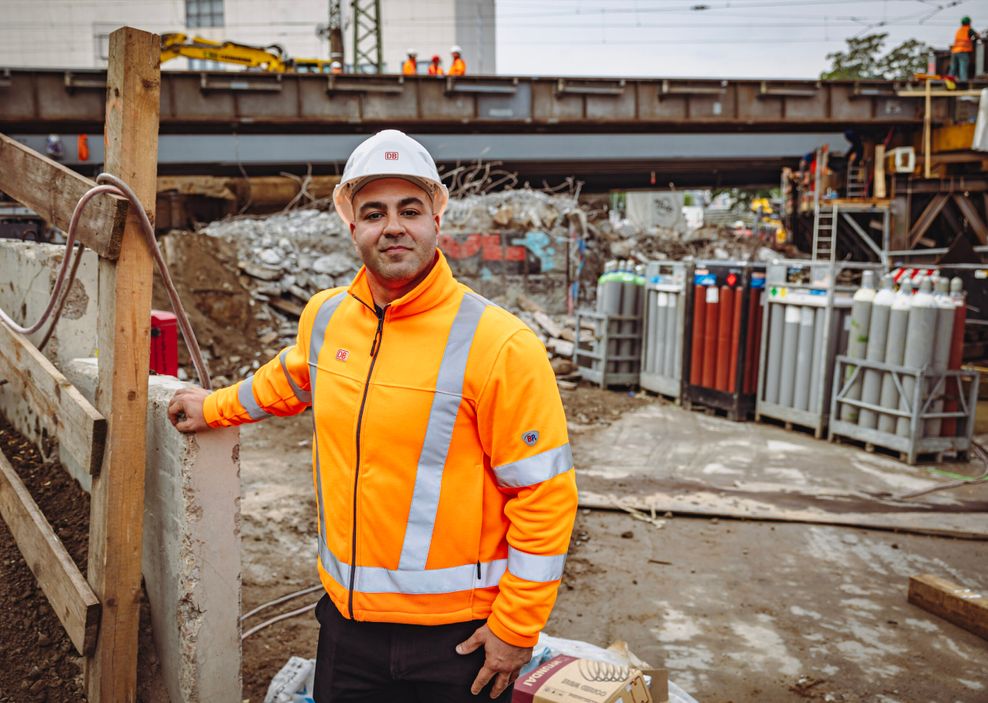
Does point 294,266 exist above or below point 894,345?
above

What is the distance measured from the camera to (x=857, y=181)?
25.2 m

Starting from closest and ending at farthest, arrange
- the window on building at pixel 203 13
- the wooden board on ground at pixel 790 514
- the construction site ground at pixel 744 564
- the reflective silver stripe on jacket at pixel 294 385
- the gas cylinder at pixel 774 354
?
the reflective silver stripe on jacket at pixel 294 385 < the construction site ground at pixel 744 564 < the wooden board on ground at pixel 790 514 < the gas cylinder at pixel 774 354 < the window on building at pixel 203 13

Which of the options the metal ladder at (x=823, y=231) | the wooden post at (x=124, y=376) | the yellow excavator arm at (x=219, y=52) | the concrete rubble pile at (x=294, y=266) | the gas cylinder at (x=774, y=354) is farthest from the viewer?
the metal ladder at (x=823, y=231)

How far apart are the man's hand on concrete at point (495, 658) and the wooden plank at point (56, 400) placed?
5.49ft

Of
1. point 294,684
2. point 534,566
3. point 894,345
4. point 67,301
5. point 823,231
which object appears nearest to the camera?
point 534,566

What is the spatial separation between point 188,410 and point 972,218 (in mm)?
25329

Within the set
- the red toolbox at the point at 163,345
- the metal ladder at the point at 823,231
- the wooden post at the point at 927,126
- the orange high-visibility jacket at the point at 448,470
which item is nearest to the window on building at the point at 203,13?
the metal ladder at the point at 823,231

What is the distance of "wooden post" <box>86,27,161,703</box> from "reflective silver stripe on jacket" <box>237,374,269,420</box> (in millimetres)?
460

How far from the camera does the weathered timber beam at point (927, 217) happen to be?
2261cm

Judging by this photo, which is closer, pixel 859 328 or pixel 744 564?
pixel 744 564

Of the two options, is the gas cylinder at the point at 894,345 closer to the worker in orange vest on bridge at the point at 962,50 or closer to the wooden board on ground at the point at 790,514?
the wooden board on ground at the point at 790,514

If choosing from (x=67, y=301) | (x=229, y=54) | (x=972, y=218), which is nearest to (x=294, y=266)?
(x=229, y=54)

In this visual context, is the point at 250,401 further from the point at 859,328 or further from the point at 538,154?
the point at 538,154

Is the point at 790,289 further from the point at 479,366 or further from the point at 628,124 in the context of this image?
the point at 628,124
